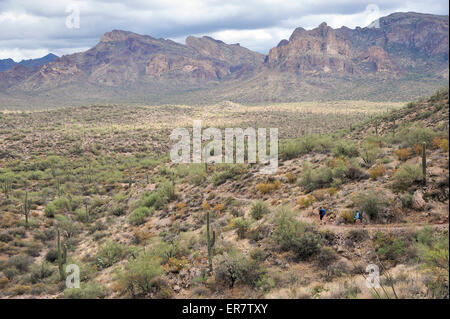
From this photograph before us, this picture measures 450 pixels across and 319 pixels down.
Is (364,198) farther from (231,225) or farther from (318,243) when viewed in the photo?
(231,225)

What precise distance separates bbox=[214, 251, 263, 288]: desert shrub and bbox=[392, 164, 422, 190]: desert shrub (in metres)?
7.11

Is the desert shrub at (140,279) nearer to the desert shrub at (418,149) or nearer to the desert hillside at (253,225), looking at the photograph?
the desert hillside at (253,225)

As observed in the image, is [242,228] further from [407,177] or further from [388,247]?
[407,177]

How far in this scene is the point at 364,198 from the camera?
13.2 meters

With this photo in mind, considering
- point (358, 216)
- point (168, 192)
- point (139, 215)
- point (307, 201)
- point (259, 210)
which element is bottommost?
point (139, 215)

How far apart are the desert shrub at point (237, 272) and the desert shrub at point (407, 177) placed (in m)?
7.11

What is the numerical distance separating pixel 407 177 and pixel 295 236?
547 centimetres

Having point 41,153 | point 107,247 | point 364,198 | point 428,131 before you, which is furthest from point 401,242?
point 41,153

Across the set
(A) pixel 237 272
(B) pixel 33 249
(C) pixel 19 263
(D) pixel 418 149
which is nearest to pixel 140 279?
(A) pixel 237 272

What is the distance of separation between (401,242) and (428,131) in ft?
31.8

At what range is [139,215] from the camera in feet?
75.8

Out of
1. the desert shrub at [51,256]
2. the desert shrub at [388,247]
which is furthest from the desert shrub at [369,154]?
the desert shrub at [51,256]

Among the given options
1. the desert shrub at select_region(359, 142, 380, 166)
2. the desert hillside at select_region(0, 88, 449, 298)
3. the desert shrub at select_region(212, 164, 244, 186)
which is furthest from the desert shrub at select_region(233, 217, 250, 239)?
the desert shrub at select_region(212, 164, 244, 186)
